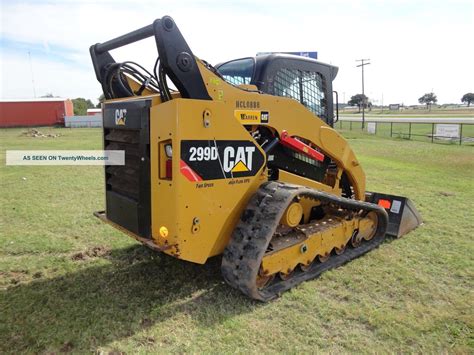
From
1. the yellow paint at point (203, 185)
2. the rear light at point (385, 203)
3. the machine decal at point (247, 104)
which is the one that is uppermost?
the machine decal at point (247, 104)

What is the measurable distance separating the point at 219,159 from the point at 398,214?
349 cm

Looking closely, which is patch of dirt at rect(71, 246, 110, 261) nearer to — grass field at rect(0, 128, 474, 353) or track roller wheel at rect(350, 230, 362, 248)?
grass field at rect(0, 128, 474, 353)

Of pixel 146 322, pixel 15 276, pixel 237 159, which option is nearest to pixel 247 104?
pixel 237 159

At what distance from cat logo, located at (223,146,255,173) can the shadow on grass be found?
127 centimetres

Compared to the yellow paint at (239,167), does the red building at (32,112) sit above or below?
above

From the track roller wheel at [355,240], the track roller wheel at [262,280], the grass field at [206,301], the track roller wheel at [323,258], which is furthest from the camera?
the track roller wheel at [355,240]

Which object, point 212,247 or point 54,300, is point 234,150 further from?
point 54,300

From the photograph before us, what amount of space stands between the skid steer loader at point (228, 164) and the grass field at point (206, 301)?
388 mm

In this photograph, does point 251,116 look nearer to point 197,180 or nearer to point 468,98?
point 197,180

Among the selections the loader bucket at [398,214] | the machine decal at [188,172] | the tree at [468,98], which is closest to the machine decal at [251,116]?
the machine decal at [188,172]

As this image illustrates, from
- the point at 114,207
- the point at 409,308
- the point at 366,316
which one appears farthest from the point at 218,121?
the point at 409,308

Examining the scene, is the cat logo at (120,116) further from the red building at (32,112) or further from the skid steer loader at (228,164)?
the red building at (32,112)

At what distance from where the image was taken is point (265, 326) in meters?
3.50

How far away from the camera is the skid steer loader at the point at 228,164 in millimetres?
3457
